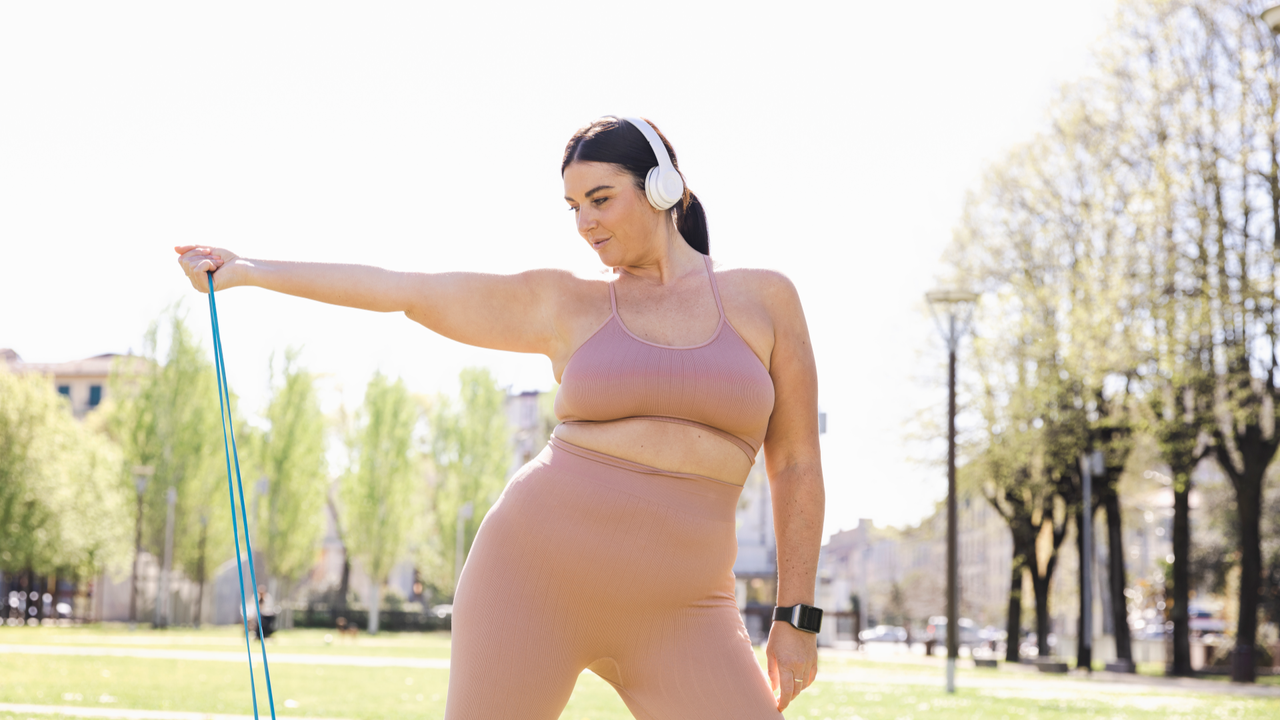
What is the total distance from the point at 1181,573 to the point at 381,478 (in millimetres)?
35171

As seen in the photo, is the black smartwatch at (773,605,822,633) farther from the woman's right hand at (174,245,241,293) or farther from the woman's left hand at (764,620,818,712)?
the woman's right hand at (174,245,241,293)

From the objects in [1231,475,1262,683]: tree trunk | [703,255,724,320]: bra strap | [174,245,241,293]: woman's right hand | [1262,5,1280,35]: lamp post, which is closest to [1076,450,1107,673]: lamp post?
[1231,475,1262,683]: tree trunk

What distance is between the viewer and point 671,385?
7.89ft

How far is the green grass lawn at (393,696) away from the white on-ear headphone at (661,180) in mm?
8883

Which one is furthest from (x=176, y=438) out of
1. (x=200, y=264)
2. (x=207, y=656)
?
(x=200, y=264)

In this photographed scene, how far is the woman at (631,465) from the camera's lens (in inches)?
93.9

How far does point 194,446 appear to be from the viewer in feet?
157

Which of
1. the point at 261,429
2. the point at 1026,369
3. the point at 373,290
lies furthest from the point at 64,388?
the point at 373,290

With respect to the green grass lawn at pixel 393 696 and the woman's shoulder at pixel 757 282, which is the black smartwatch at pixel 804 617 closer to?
the woman's shoulder at pixel 757 282

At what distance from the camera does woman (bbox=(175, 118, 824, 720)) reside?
2.38 metres

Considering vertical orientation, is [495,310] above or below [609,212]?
below

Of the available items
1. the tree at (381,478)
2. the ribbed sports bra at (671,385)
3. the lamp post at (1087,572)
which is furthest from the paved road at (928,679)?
the tree at (381,478)

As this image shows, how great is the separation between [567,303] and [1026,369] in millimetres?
26726

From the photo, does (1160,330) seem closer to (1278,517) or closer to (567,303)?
(1278,517)
